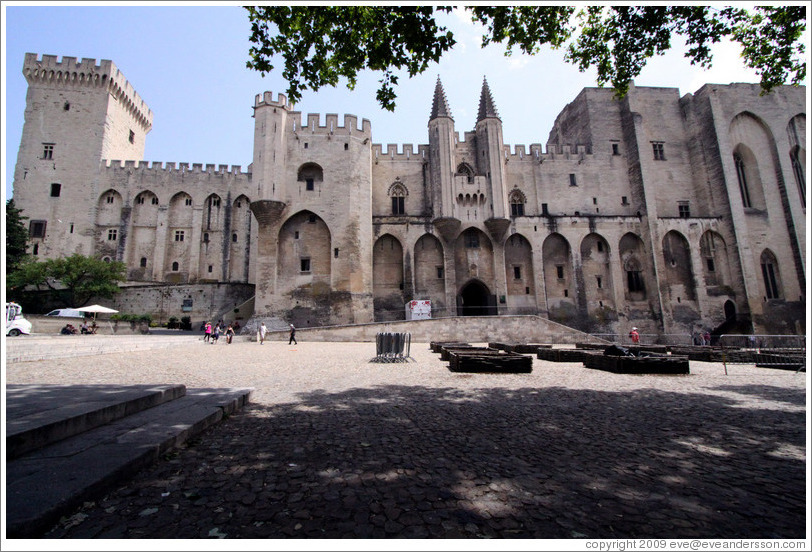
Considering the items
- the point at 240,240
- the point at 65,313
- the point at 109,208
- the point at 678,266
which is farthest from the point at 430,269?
the point at 109,208

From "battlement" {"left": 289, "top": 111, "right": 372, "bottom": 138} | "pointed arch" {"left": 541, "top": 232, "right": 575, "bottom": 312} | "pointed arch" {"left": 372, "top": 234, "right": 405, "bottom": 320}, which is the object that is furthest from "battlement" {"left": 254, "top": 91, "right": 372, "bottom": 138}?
"pointed arch" {"left": 541, "top": 232, "right": 575, "bottom": 312}

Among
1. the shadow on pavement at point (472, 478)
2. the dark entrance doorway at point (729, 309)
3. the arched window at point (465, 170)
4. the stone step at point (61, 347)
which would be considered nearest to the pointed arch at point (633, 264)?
the dark entrance doorway at point (729, 309)

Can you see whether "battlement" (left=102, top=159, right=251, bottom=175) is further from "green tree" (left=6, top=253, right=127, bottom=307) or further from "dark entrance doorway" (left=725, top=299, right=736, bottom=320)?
"dark entrance doorway" (left=725, top=299, right=736, bottom=320)

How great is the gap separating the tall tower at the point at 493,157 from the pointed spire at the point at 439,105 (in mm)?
2836

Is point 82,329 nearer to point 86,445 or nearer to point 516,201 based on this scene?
point 86,445

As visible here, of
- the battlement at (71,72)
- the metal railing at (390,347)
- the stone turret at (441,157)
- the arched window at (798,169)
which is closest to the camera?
the metal railing at (390,347)

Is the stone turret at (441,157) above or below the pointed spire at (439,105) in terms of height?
below

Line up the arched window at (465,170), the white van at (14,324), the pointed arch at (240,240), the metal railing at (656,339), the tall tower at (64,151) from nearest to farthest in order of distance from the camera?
the white van at (14,324), the metal railing at (656,339), the arched window at (465,170), the tall tower at (64,151), the pointed arch at (240,240)

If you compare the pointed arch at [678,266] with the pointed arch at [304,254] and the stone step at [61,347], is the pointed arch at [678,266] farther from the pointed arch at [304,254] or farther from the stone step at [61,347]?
the stone step at [61,347]

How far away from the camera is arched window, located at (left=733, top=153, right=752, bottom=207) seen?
32.7 meters

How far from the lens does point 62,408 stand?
12.9 feet

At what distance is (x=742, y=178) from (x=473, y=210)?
24006 millimetres

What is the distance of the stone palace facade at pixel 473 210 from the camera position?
2812cm

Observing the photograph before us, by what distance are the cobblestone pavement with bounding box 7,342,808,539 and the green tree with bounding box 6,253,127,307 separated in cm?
3022
